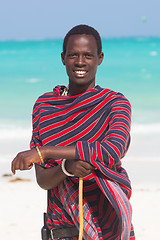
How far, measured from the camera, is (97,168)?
7.29ft

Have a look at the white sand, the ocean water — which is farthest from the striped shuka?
the ocean water

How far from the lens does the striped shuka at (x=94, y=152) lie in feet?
7.40

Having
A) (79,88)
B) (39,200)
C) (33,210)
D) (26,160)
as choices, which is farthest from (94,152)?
(39,200)

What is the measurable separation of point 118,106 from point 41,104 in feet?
1.40

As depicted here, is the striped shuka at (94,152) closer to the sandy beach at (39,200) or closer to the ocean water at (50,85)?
the sandy beach at (39,200)

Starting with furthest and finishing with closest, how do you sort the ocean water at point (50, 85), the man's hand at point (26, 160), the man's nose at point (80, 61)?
1. the ocean water at point (50, 85)
2. the man's nose at point (80, 61)
3. the man's hand at point (26, 160)

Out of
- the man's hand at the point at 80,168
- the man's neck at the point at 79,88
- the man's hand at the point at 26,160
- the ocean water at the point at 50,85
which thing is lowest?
the man's hand at the point at 80,168

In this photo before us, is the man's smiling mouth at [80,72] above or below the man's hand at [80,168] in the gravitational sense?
Result: above

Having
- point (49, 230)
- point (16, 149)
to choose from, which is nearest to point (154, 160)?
point (16, 149)

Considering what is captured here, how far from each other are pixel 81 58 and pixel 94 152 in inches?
18.8

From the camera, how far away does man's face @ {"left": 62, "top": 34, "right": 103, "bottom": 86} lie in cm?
244

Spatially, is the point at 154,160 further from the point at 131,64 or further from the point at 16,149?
the point at 131,64

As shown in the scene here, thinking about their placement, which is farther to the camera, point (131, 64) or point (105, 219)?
point (131, 64)

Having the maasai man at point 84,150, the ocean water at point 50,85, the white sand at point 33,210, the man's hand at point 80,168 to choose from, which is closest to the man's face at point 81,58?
the maasai man at point 84,150
